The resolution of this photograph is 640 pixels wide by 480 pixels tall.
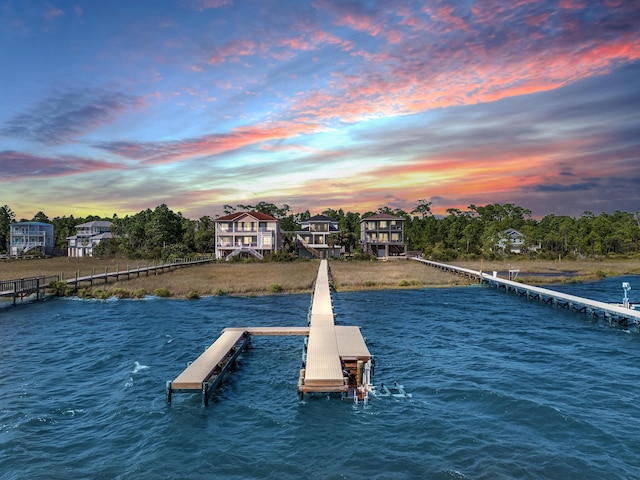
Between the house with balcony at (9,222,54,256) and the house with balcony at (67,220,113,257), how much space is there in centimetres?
636

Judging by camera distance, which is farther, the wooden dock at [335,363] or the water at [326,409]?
the wooden dock at [335,363]

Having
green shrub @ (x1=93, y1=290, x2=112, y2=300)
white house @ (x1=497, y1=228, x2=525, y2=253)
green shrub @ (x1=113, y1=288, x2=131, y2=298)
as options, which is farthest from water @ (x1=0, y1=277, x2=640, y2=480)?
white house @ (x1=497, y1=228, x2=525, y2=253)

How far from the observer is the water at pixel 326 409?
12805 millimetres

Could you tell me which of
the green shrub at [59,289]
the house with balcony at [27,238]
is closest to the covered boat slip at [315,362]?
the green shrub at [59,289]

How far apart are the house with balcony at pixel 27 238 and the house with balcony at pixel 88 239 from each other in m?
6.36

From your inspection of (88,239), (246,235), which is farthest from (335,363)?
(88,239)

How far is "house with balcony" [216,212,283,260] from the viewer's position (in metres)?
88.7

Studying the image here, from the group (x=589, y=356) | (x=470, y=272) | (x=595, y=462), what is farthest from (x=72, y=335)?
(x=470, y=272)

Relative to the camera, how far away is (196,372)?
18016 mm

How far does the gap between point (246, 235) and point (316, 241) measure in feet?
63.8

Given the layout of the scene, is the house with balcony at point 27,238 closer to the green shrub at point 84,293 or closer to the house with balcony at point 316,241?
the house with balcony at point 316,241

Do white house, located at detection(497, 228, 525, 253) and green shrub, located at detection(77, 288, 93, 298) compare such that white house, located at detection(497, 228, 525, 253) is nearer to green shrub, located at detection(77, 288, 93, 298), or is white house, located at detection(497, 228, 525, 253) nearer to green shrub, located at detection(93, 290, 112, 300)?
green shrub, located at detection(93, 290, 112, 300)

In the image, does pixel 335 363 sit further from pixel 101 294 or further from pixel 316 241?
pixel 316 241

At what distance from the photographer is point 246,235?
8906 cm
